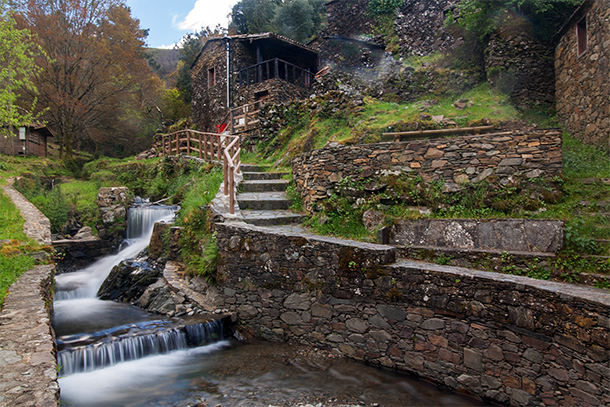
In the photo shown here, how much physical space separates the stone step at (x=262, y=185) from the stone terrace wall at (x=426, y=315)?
3.20 m

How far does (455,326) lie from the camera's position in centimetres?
475

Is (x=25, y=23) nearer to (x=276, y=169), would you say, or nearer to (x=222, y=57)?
(x=222, y=57)

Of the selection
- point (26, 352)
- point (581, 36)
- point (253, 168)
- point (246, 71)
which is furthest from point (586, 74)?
point (246, 71)

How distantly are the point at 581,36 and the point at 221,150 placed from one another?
37.7 ft

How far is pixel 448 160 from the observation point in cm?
698

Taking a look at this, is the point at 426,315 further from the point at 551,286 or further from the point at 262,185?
the point at 262,185

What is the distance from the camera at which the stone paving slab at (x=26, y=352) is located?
3.06 m

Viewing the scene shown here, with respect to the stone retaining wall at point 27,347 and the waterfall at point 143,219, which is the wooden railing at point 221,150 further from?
the stone retaining wall at point 27,347

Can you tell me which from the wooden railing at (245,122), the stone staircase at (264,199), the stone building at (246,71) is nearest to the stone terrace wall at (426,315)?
the stone staircase at (264,199)

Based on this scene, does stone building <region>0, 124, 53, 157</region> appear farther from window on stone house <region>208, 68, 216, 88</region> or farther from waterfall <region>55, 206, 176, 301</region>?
waterfall <region>55, 206, 176, 301</region>

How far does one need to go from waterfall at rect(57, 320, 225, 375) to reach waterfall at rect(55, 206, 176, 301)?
390cm

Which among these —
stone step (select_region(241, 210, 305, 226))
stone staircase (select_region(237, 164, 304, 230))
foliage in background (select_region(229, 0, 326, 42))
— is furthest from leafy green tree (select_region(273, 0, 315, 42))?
stone step (select_region(241, 210, 305, 226))

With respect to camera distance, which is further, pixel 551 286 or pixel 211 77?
pixel 211 77

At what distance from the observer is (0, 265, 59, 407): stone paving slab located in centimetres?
306
